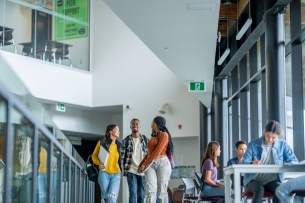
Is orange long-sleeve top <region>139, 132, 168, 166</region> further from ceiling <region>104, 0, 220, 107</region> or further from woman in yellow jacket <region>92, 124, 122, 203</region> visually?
ceiling <region>104, 0, 220, 107</region>

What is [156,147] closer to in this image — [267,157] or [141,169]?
[141,169]

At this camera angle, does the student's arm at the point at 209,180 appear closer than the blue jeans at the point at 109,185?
Yes

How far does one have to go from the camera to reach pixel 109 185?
748 centimetres

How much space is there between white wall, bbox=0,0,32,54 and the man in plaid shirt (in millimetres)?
7936

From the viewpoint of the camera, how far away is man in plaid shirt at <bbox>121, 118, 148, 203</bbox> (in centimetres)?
738

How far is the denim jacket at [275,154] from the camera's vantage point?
5059mm

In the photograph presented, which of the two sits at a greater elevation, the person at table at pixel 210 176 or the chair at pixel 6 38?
the chair at pixel 6 38

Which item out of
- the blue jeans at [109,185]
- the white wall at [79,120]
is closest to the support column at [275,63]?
the blue jeans at [109,185]

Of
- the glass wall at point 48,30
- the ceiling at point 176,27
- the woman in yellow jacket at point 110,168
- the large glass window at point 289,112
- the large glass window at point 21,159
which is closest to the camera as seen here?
the large glass window at point 21,159

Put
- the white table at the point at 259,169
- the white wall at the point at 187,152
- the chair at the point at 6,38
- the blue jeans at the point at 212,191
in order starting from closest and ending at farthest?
the white table at the point at 259,169
the blue jeans at the point at 212,191
the chair at the point at 6,38
the white wall at the point at 187,152

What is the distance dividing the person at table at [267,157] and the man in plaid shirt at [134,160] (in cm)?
247

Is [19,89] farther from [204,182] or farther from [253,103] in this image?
[253,103]

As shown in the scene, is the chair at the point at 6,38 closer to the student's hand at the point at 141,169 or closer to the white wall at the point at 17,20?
the white wall at the point at 17,20

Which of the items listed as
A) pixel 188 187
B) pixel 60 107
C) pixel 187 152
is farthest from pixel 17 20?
pixel 188 187
